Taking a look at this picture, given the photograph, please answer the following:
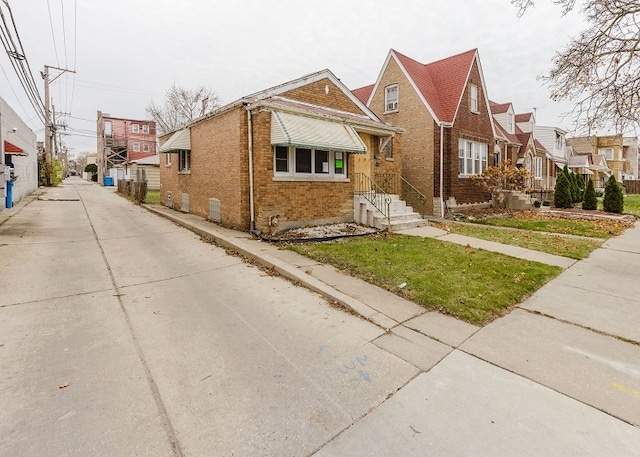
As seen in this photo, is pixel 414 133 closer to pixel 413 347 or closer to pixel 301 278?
pixel 301 278

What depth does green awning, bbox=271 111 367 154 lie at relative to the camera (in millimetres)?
9086

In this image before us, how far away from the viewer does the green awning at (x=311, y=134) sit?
9086mm

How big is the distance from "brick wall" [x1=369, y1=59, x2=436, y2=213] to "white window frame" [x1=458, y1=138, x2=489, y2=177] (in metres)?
1.91

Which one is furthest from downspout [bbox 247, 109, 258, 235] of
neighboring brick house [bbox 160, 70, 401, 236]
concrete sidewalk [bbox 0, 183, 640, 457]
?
concrete sidewalk [bbox 0, 183, 640, 457]

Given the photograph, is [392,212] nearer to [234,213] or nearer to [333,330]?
[234,213]

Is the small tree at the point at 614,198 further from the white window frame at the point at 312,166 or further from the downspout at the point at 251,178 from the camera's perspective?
the downspout at the point at 251,178

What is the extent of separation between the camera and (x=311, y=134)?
959 centimetres

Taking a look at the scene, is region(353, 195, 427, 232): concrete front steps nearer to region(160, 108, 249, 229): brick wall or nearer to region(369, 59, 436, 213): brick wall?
region(160, 108, 249, 229): brick wall

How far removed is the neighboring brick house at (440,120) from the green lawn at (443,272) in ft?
29.2

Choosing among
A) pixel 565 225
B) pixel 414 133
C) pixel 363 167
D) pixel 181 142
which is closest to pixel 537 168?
pixel 414 133

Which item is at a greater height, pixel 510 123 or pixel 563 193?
pixel 510 123

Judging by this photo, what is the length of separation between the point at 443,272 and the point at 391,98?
48.8ft

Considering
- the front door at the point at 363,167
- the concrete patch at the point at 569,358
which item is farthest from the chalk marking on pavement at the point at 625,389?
the front door at the point at 363,167

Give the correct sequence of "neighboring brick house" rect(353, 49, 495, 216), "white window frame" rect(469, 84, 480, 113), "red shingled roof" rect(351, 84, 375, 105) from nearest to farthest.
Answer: "neighboring brick house" rect(353, 49, 495, 216) < "white window frame" rect(469, 84, 480, 113) < "red shingled roof" rect(351, 84, 375, 105)
